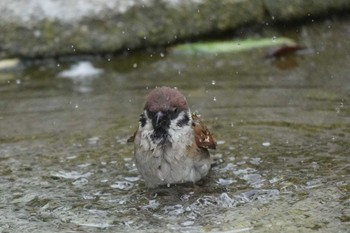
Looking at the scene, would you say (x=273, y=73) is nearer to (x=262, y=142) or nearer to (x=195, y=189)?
(x=262, y=142)

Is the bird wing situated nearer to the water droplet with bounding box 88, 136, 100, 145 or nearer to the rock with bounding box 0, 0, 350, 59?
the water droplet with bounding box 88, 136, 100, 145

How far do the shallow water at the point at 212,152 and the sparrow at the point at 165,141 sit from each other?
0.09 m

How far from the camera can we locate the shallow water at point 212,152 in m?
3.62

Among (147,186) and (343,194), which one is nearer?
(343,194)

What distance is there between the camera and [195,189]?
13.4ft

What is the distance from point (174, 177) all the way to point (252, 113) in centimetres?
130

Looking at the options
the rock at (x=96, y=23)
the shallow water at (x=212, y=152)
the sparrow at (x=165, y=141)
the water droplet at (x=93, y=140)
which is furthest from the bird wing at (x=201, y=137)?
the rock at (x=96, y=23)

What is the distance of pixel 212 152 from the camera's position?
4.63m

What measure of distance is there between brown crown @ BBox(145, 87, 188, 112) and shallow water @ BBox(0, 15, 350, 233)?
43cm

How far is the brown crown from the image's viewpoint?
394 cm

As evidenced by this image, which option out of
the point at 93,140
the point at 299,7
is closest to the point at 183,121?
the point at 93,140

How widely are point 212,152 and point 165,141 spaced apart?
674 millimetres

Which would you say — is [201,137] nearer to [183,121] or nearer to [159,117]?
[183,121]

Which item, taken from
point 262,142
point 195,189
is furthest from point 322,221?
point 262,142
